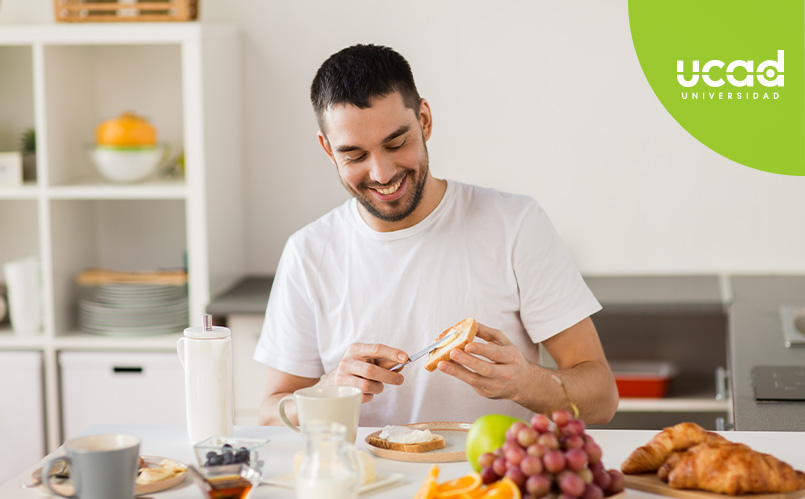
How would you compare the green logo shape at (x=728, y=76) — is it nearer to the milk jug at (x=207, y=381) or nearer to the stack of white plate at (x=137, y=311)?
the stack of white plate at (x=137, y=311)

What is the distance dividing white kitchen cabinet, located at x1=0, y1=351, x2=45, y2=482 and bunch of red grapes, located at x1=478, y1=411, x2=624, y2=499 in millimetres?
2218

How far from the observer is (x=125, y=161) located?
3.05m

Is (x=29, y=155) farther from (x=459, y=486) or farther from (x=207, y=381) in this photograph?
(x=459, y=486)

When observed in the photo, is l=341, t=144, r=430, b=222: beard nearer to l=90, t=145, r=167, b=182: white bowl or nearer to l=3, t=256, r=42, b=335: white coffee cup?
l=90, t=145, r=167, b=182: white bowl

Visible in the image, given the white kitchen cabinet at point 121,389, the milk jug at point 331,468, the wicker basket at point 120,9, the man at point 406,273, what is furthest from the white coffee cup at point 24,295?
the milk jug at point 331,468

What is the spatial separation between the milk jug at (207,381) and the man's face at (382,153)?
48 centimetres

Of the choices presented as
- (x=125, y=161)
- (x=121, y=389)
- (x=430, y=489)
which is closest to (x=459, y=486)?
(x=430, y=489)

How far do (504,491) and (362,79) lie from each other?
0.96 meters

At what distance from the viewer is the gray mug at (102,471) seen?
3.87 feet

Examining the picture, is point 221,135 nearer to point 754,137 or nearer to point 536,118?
point 536,118

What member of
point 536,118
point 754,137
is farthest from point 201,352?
point 754,137

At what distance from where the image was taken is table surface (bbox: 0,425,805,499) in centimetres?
130

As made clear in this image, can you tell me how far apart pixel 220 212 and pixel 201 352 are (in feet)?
5.41

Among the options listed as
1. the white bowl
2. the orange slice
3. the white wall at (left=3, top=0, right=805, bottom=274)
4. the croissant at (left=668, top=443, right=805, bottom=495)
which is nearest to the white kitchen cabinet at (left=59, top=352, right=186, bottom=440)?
the white bowl
